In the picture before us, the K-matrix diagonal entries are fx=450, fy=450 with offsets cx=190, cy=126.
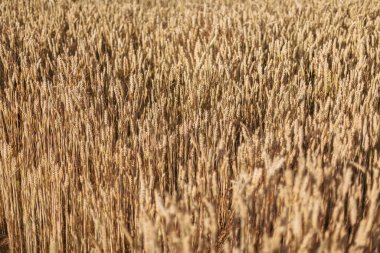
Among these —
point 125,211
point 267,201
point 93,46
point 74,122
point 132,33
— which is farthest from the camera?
point 132,33

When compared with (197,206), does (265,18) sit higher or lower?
higher

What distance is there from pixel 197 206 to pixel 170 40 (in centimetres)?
179

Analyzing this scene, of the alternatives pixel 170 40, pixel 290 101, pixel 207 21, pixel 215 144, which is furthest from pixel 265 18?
pixel 215 144

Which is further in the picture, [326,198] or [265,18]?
[265,18]

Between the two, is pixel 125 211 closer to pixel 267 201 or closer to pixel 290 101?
pixel 267 201

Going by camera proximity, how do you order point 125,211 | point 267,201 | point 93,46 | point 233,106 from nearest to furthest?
point 267,201 → point 125,211 → point 233,106 → point 93,46

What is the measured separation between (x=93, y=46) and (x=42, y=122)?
1088 millimetres

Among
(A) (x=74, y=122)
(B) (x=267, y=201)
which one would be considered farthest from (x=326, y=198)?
(A) (x=74, y=122)

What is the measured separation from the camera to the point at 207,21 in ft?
10.3

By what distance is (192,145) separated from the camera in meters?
1.55

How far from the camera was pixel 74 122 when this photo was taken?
1.60m

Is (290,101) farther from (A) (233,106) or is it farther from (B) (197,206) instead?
(B) (197,206)

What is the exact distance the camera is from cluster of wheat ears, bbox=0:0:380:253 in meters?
1.04

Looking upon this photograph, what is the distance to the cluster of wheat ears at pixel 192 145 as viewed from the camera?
1.04m
